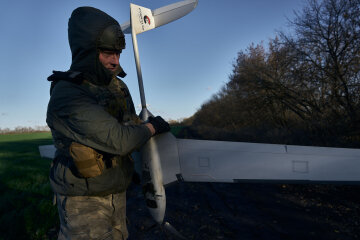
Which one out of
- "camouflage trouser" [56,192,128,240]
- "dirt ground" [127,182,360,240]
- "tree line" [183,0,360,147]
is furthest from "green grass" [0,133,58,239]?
"tree line" [183,0,360,147]

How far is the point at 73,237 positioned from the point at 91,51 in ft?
5.58

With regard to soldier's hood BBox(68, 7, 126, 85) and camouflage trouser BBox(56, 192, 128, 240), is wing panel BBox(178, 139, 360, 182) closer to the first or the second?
camouflage trouser BBox(56, 192, 128, 240)

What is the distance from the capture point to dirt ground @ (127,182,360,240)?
2900mm

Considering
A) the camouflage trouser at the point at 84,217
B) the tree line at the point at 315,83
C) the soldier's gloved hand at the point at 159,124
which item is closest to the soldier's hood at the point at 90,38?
the soldier's gloved hand at the point at 159,124

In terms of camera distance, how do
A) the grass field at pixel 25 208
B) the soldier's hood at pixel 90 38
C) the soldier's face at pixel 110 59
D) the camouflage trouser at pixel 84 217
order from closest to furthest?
1. the camouflage trouser at pixel 84 217
2. the soldier's hood at pixel 90 38
3. the soldier's face at pixel 110 59
4. the grass field at pixel 25 208

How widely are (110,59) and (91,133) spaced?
3.16 feet

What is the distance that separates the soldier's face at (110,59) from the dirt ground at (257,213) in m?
2.66

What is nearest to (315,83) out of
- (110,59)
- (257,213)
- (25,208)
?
(257,213)

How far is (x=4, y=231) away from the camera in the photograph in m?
3.09

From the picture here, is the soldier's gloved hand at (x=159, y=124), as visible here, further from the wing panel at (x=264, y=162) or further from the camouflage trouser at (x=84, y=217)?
the camouflage trouser at (x=84, y=217)

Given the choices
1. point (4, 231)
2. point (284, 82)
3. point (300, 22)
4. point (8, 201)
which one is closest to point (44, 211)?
point (4, 231)

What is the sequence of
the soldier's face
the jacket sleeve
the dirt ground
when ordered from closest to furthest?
the jacket sleeve
the soldier's face
the dirt ground

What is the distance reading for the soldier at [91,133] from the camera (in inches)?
54.9

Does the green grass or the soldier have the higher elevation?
the soldier
